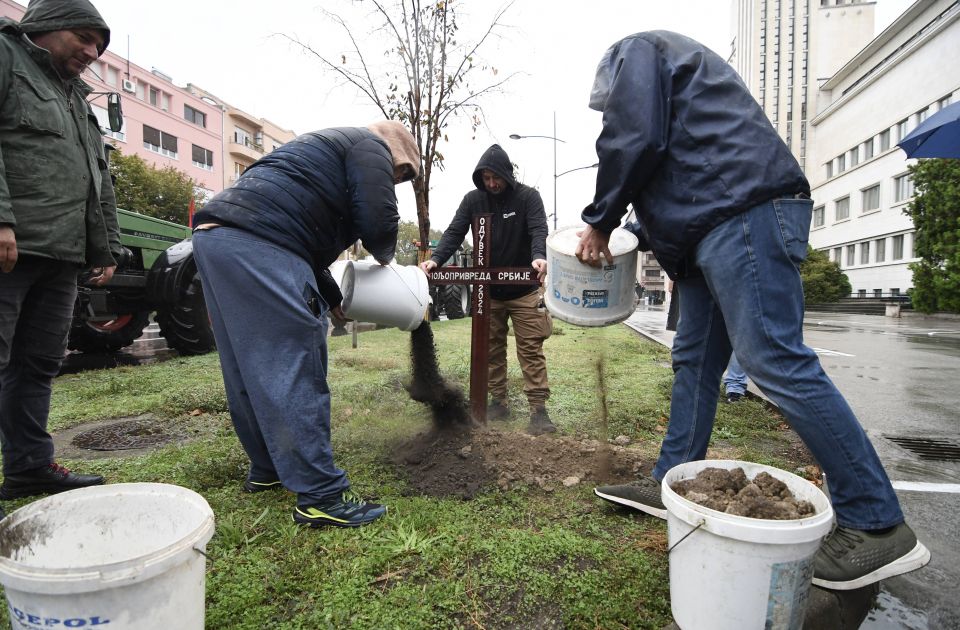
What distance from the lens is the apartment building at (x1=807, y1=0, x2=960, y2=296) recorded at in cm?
2825

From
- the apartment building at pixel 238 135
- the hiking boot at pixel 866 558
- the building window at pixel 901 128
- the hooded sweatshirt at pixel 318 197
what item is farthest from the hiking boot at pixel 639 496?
the apartment building at pixel 238 135

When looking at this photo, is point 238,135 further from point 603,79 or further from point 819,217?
point 603,79

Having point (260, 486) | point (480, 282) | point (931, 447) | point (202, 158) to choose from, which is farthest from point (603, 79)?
point (202, 158)

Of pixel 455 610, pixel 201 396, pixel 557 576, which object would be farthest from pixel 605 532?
pixel 201 396

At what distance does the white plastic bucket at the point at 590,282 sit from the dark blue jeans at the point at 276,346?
3.84ft

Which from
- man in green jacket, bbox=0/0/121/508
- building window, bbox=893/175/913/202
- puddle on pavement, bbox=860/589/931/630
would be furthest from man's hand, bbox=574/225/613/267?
building window, bbox=893/175/913/202

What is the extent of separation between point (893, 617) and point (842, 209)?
45.0 metres

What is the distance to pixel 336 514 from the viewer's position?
2170 mm

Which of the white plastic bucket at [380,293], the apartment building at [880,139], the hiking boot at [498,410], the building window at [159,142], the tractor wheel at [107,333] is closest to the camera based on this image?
the white plastic bucket at [380,293]

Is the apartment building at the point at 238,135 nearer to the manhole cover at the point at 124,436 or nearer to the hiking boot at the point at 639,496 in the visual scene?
Result: the manhole cover at the point at 124,436

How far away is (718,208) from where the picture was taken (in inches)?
69.6

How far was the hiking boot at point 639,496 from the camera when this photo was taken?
2209mm

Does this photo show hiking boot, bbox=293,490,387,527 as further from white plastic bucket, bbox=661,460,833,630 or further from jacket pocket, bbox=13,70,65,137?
jacket pocket, bbox=13,70,65,137

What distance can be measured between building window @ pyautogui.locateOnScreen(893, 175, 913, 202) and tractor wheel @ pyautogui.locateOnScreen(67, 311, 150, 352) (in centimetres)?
3721
